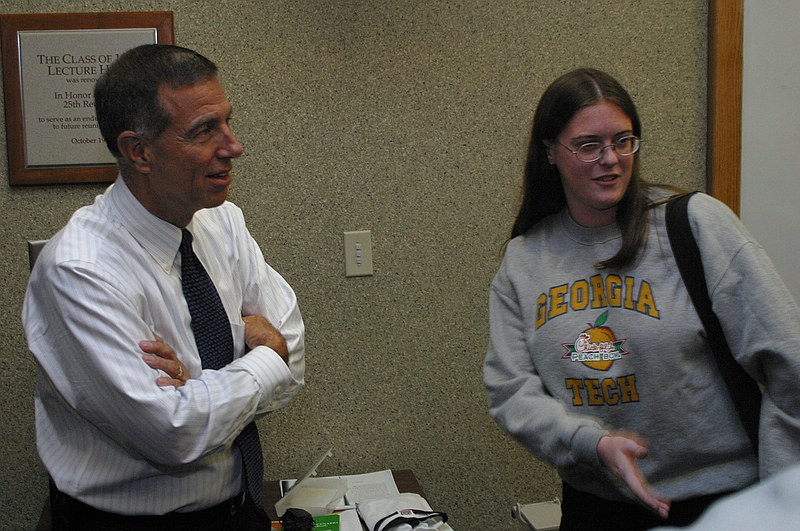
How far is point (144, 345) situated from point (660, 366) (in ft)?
3.08

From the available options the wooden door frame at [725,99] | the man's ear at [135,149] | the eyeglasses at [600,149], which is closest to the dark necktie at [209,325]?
the man's ear at [135,149]

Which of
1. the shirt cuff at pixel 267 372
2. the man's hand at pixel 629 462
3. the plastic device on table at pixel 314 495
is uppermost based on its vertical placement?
the shirt cuff at pixel 267 372

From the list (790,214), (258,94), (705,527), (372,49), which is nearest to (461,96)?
(372,49)

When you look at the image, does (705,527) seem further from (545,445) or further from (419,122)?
(419,122)

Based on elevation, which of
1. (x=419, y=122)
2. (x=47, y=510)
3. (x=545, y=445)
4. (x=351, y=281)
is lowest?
(x=47, y=510)

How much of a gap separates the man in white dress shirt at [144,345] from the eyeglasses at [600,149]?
0.70 metres

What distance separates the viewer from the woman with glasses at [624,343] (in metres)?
1.36

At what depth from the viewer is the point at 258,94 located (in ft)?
7.77

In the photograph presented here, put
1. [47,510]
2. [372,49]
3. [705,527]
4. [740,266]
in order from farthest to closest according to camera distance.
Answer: [372,49] < [47,510] < [740,266] < [705,527]

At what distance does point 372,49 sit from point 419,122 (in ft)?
0.85

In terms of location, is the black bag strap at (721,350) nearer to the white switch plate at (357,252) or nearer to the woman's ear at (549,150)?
the woman's ear at (549,150)

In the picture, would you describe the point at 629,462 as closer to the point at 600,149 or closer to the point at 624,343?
the point at 624,343

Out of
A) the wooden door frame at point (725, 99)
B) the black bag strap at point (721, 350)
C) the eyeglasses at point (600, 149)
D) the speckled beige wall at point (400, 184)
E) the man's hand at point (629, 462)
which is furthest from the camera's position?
the wooden door frame at point (725, 99)

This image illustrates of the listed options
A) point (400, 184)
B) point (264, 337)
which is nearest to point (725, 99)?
point (400, 184)
